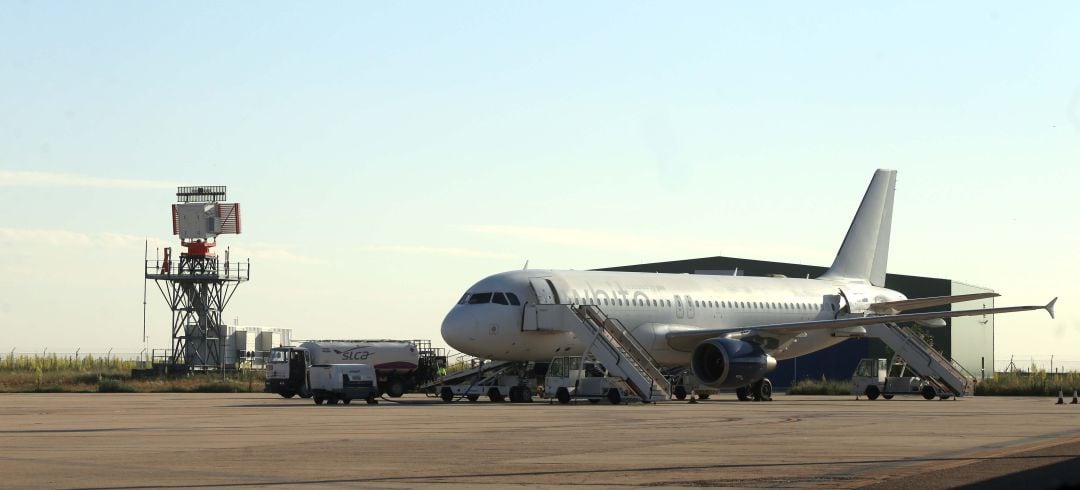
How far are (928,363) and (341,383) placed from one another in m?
24.4

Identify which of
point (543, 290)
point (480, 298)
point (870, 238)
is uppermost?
point (870, 238)

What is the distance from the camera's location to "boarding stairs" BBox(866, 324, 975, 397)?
5553cm

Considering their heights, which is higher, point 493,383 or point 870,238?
point 870,238

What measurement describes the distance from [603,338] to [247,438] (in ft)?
71.7

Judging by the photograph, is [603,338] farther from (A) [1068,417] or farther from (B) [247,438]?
(B) [247,438]

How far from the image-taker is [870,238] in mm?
63656

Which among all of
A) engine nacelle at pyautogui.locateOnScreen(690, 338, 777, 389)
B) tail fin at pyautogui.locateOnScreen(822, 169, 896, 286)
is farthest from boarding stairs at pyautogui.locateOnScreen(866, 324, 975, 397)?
engine nacelle at pyautogui.locateOnScreen(690, 338, 777, 389)

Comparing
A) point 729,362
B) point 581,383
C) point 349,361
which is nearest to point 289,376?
point 349,361

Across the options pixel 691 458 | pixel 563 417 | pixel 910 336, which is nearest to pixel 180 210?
pixel 910 336

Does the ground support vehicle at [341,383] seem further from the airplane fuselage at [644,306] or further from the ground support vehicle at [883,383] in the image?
the ground support vehicle at [883,383]

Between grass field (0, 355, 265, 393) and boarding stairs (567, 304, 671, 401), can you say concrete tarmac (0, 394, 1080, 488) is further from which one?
grass field (0, 355, 265, 393)

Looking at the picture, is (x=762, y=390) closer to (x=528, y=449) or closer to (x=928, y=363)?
(x=928, y=363)

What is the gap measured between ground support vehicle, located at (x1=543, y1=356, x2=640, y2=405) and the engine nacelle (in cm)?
415

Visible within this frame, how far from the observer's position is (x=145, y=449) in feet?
71.1
